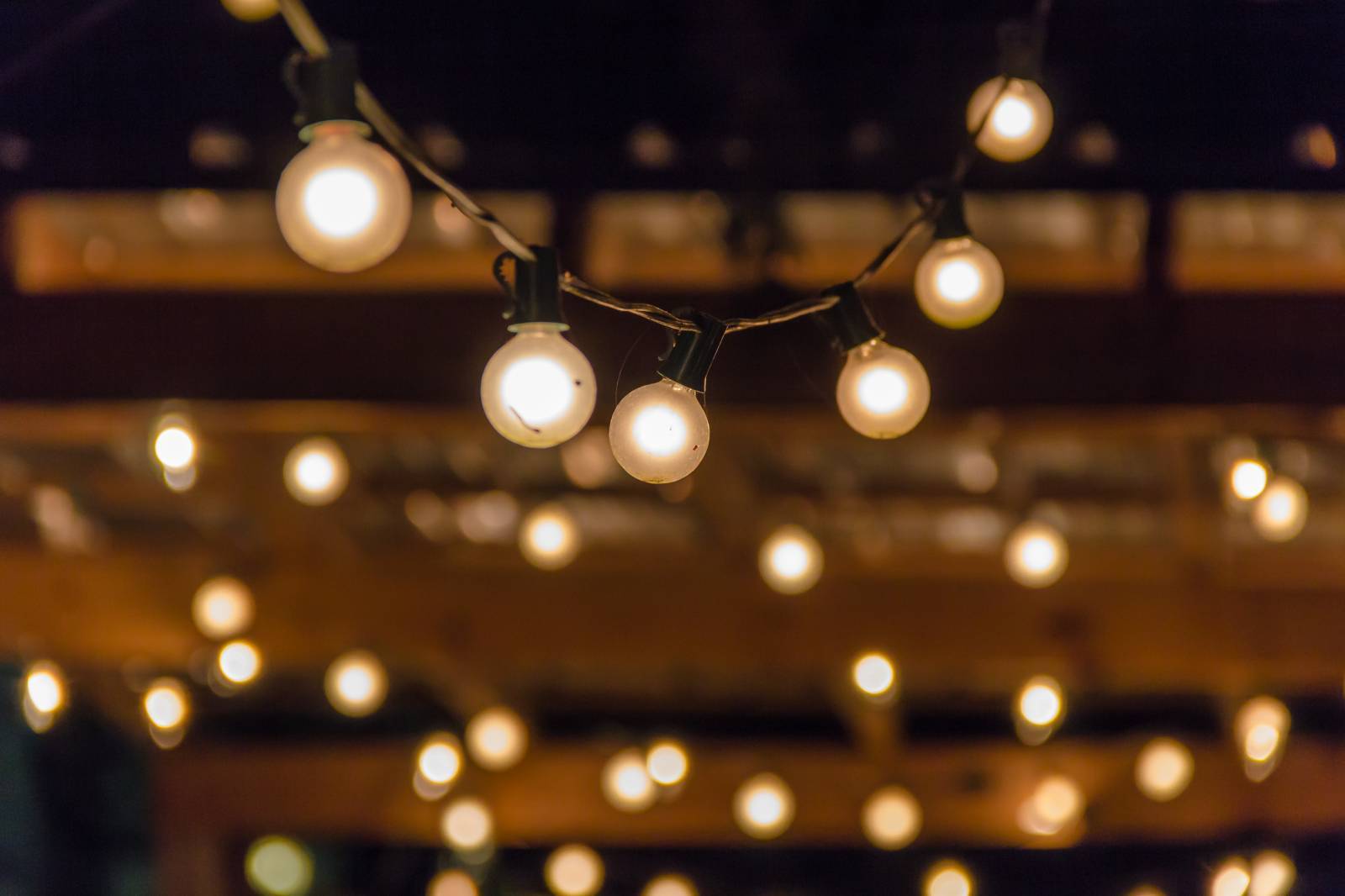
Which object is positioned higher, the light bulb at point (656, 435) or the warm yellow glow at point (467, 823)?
the warm yellow glow at point (467, 823)

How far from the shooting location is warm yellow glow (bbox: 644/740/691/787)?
610cm

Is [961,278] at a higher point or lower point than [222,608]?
lower

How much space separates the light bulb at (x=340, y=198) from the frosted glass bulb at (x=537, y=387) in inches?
9.9

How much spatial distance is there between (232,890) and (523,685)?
7.03 ft

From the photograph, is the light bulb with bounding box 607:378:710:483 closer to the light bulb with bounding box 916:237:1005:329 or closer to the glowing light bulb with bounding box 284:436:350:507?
the light bulb with bounding box 916:237:1005:329

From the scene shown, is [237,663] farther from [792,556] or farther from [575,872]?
[575,872]

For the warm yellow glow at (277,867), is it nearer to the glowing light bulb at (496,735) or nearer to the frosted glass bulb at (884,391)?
the glowing light bulb at (496,735)

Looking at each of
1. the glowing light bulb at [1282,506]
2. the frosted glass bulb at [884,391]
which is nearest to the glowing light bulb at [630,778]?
the glowing light bulb at [1282,506]

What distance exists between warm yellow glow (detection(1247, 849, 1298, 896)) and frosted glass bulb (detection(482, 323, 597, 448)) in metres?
6.26

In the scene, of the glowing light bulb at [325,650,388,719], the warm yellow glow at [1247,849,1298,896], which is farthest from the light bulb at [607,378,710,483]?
the warm yellow glow at [1247,849,1298,896]

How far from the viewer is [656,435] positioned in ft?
5.28

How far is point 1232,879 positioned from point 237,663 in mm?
5280

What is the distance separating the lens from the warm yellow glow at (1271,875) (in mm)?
6512

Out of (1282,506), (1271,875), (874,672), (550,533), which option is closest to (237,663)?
(550,533)
